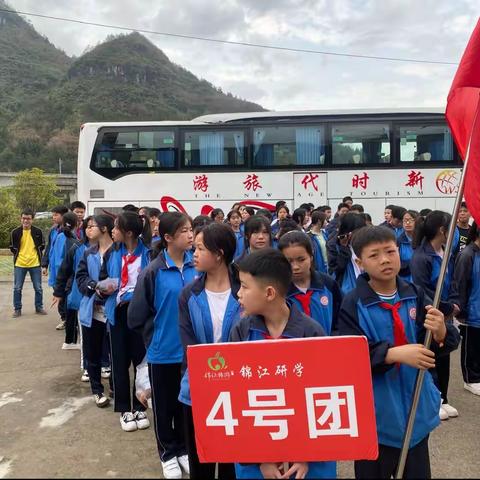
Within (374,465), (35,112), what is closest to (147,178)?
(374,465)

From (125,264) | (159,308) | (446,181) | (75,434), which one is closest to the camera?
(159,308)

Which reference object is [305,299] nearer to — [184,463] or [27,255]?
[184,463]

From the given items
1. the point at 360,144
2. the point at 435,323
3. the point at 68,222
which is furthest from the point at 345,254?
the point at 360,144

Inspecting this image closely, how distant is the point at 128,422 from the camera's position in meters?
3.59

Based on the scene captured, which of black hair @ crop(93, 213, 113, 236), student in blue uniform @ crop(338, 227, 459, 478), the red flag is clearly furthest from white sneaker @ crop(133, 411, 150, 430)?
the red flag

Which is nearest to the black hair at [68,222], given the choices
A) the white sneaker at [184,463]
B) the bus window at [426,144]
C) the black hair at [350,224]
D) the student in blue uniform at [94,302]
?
the student in blue uniform at [94,302]

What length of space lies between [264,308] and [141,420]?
2202mm

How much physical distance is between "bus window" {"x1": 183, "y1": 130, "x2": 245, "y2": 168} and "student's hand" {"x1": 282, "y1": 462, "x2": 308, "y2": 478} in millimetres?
9473

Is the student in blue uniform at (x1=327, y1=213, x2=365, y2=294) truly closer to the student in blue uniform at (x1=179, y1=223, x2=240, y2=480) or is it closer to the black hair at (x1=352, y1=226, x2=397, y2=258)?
the student in blue uniform at (x1=179, y1=223, x2=240, y2=480)

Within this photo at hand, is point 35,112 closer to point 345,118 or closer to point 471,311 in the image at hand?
point 345,118

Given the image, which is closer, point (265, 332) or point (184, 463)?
point (265, 332)

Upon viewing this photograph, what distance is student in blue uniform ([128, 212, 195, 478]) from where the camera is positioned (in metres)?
2.89

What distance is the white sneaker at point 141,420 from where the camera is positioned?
3598 millimetres

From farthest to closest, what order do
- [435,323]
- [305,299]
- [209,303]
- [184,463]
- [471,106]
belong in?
[184,463] < [305,299] < [209,303] < [471,106] < [435,323]
